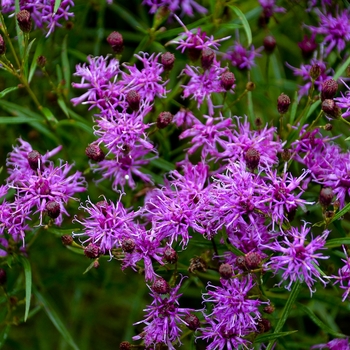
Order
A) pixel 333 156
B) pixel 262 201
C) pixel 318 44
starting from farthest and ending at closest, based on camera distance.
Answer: pixel 318 44
pixel 333 156
pixel 262 201

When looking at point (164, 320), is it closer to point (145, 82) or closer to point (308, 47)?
point (145, 82)

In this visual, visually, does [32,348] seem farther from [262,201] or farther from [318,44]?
[318,44]

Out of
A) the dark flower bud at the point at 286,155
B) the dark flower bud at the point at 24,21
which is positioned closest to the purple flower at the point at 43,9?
the dark flower bud at the point at 24,21

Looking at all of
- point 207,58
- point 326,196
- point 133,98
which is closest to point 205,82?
point 207,58

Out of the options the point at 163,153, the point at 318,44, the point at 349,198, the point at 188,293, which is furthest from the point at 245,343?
the point at 318,44

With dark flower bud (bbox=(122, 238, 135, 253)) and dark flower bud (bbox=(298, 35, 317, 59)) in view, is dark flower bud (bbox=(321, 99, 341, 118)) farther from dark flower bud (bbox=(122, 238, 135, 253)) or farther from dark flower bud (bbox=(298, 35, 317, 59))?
dark flower bud (bbox=(122, 238, 135, 253))
